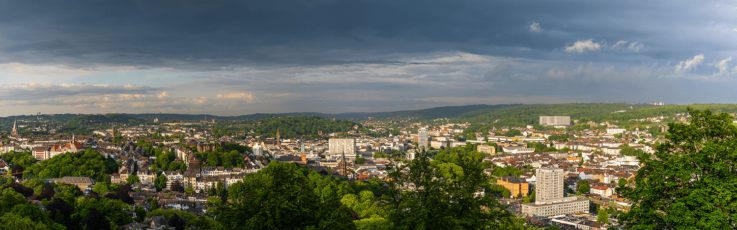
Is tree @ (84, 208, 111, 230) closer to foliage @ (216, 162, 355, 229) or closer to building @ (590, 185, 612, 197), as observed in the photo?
foliage @ (216, 162, 355, 229)

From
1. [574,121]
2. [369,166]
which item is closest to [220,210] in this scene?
[369,166]

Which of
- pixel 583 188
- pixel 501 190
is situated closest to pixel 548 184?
pixel 501 190

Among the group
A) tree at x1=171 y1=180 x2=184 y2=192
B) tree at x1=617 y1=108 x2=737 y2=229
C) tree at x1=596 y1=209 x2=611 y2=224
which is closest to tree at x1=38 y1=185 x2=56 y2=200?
tree at x1=171 y1=180 x2=184 y2=192

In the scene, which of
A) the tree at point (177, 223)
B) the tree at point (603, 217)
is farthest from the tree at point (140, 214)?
the tree at point (603, 217)

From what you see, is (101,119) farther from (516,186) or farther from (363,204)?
(363,204)

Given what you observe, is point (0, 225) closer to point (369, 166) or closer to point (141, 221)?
point (141, 221)

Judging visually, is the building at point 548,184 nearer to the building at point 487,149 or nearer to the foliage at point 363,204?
the foliage at point 363,204

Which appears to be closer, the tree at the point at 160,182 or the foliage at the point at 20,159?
the tree at the point at 160,182
